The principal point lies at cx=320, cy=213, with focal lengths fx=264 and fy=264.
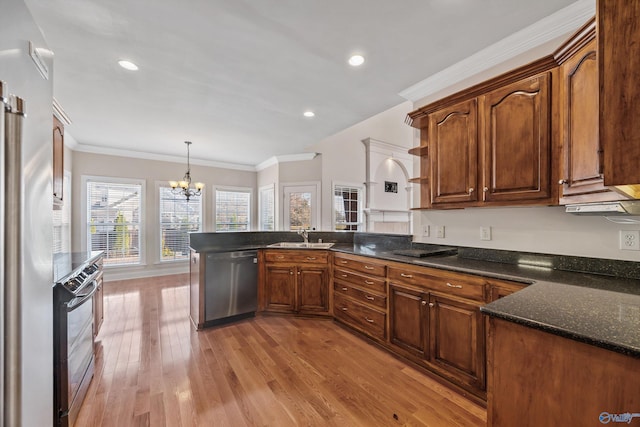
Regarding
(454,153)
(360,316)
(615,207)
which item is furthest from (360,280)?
(615,207)

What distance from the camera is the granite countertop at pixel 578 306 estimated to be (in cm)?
85

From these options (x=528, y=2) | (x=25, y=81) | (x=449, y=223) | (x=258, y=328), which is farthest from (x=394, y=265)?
(x=25, y=81)

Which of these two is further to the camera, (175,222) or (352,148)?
(352,148)

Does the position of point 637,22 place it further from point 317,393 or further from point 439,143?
point 317,393

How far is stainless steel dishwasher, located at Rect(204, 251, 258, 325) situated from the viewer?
310 centimetres

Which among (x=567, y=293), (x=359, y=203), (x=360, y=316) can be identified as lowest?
(x=360, y=316)

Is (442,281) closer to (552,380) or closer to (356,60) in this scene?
(552,380)

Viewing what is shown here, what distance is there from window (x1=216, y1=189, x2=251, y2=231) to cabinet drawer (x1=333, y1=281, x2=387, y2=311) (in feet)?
14.5

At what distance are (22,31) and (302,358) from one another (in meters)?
2.60

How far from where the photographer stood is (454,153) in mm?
2311

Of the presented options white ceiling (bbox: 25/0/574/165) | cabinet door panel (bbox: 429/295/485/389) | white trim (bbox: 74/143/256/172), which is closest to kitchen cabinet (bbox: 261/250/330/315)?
cabinet door panel (bbox: 429/295/485/389)

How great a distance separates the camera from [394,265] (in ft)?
7.92

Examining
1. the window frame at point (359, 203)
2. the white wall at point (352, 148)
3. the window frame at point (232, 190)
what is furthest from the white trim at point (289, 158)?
the window frame at point (232, 190)

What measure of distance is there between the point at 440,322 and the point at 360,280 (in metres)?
0.93
